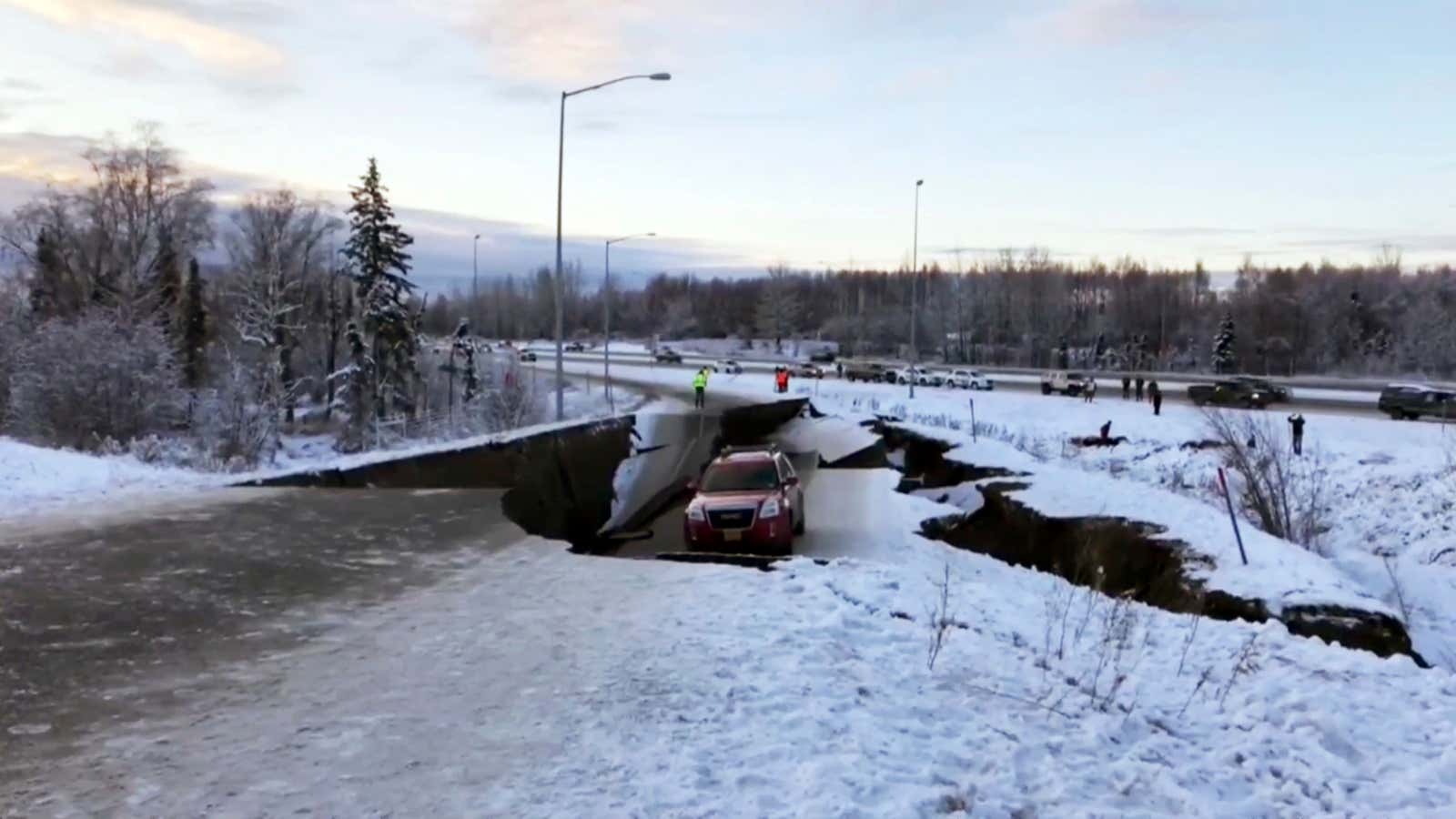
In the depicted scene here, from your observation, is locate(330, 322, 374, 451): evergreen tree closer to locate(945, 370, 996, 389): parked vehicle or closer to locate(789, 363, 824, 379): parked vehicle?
locate(789, 363, 824, 379): parked vehicle

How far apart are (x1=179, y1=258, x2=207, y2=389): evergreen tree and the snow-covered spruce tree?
35.4 ft

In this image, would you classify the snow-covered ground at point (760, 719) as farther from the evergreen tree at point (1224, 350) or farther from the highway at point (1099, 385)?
the evergreen tree at point (1224, 350)

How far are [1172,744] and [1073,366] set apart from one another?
352ft

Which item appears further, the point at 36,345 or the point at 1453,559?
the point at 36,345

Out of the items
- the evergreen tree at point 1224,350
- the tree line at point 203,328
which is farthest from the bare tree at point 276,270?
the evergreen tree at point 1224,350

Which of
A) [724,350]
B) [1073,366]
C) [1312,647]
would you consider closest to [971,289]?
[1073,366]

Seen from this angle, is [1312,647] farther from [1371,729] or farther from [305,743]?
[305,743]

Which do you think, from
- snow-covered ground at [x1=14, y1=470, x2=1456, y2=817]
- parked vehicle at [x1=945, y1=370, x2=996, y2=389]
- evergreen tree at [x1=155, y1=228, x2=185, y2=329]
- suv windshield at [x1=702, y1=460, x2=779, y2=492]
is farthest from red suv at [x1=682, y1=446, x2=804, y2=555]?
parked vehicle at [x1=945, y1=370, x2=996, y2=389]

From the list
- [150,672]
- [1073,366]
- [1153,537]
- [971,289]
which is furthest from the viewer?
[971,289]

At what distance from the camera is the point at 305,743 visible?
19.7 ft

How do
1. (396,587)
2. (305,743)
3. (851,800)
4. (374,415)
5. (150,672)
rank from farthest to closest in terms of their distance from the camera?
(374,415), (396,587), (150,672), (305,743), (851,800)

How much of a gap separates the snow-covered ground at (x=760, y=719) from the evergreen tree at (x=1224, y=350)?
8883cm

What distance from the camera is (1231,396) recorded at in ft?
157

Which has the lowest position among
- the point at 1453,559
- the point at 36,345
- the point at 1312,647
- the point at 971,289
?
the point at 1453,559
